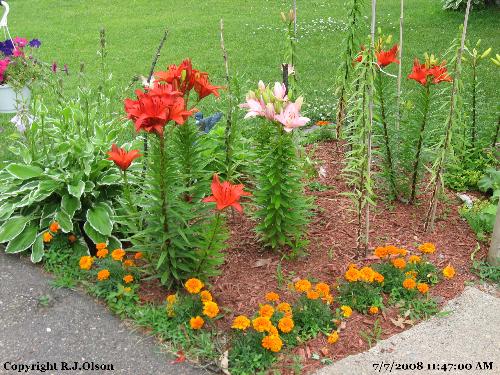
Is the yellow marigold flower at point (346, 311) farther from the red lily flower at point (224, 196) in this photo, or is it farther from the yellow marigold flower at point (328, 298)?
the red lily flower at point (224, 196)

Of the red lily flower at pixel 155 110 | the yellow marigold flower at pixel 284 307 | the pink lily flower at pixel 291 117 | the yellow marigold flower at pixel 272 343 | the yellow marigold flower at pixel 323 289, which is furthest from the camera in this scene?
the pink lily flower at pixel 291 117

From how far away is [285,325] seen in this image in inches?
113

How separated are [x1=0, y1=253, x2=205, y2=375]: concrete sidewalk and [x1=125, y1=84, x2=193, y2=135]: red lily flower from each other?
1113 millimetres

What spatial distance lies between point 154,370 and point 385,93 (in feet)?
7.89

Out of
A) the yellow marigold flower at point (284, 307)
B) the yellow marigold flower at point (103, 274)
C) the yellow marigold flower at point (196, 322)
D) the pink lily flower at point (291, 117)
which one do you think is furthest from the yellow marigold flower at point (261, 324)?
the pink lily flower at point (291, 117)

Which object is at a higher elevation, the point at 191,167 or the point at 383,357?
the point at 191,167

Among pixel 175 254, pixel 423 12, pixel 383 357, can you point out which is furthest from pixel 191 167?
pixel 423 12

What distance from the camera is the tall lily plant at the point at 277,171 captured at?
328cm

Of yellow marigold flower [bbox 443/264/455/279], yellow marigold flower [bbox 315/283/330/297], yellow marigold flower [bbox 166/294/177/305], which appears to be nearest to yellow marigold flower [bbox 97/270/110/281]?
yellow marigold flower [bbox 166/294/177/305]

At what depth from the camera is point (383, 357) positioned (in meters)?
2.88

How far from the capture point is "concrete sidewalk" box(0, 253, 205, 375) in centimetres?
289

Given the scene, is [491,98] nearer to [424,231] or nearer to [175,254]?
[424,231]

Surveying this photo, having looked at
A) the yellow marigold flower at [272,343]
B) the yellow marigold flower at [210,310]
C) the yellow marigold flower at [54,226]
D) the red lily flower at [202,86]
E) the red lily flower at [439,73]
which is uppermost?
the red lily flower at [202,86]

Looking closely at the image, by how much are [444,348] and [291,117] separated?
143 cm
